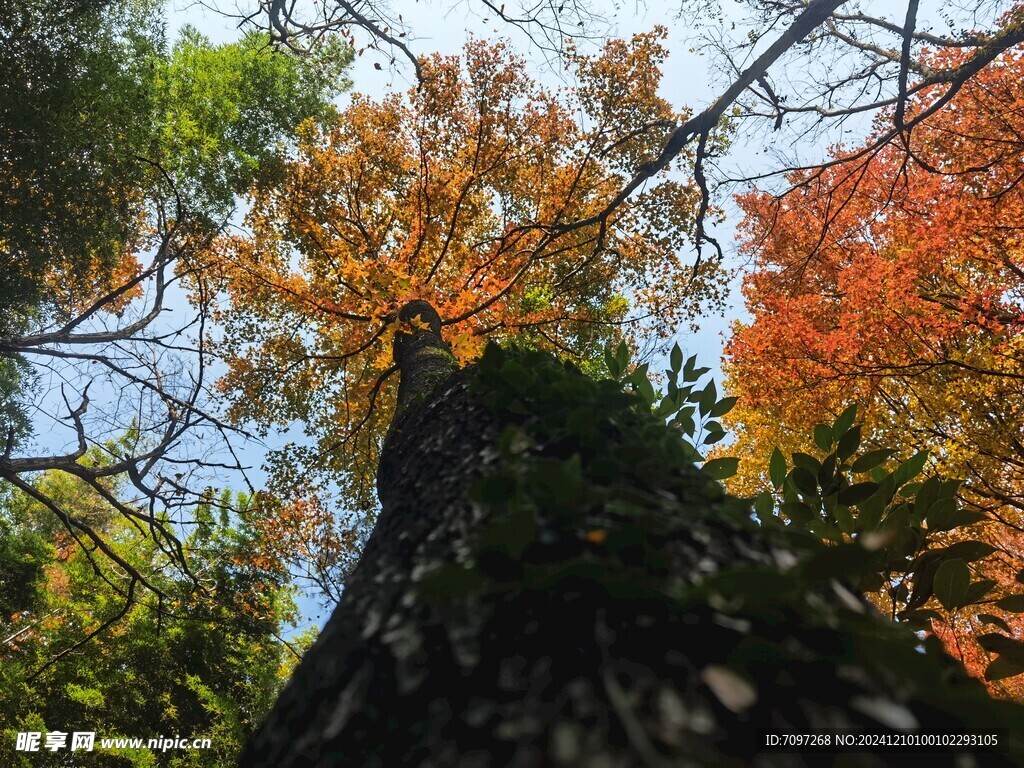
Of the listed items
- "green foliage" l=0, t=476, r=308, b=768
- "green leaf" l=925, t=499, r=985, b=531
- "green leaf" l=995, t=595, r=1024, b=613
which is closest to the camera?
"green leaf" l=995, t=595, r=1024, b=613

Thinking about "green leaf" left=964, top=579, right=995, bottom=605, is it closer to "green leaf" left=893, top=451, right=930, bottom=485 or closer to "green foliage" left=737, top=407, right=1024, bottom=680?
"green foliage" left=737, top=407, right=1024, bottom=680

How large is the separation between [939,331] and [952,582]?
811 centimetres

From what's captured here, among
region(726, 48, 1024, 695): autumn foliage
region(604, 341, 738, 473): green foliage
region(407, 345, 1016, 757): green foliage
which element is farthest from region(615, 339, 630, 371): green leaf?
region(726, 48, 1024, 695): autumn foliage

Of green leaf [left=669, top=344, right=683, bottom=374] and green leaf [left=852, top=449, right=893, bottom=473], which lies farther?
green leaf [left=669, top=344, right=683, bottom=374]

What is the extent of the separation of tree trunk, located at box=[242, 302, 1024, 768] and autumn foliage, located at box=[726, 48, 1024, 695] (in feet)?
19.1

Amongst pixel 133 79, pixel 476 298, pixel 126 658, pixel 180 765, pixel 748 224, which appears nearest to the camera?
pixel 476 298

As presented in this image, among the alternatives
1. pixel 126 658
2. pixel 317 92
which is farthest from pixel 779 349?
pixel 126 658

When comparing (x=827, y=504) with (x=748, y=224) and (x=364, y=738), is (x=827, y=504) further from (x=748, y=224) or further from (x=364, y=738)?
(x=748, y=224)

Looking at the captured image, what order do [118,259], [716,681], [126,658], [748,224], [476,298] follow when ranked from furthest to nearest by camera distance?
[748,224] < [126,658] < [118,259] < [476,298] < [716,681]

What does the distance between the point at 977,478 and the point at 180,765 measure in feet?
48.6

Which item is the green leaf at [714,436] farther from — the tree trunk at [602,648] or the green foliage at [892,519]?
the tree trunk at [602,648]

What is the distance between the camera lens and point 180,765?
Result: 30.6 feet

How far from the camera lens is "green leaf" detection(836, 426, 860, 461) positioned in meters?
2.32

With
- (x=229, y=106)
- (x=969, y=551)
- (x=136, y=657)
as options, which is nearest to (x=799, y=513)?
(x=969, y=551)
